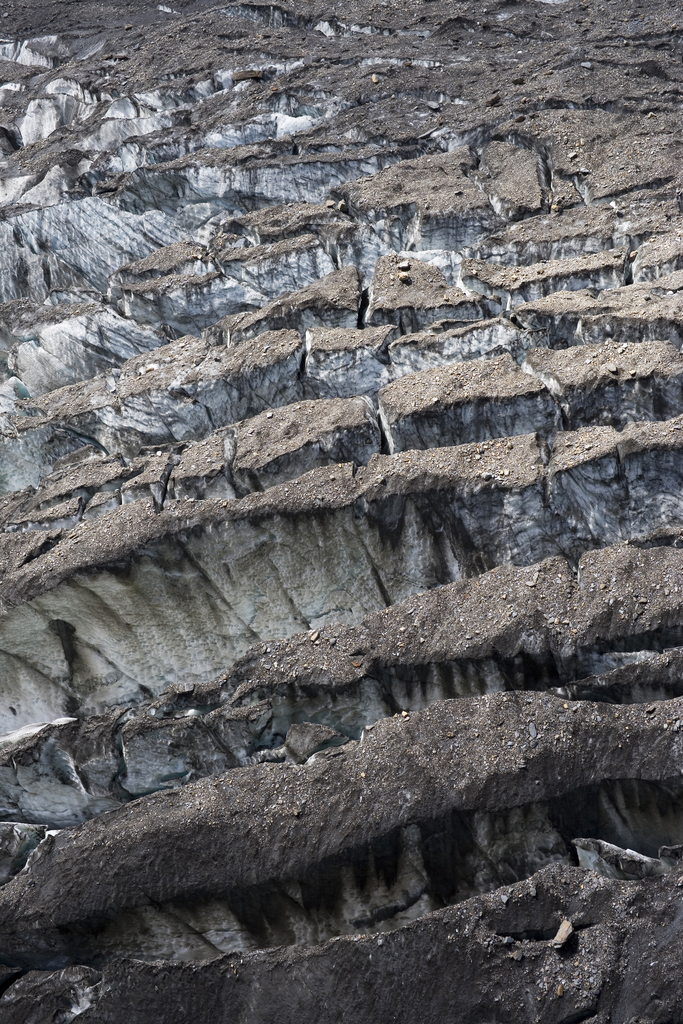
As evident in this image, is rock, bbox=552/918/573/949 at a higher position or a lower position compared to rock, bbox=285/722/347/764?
lower

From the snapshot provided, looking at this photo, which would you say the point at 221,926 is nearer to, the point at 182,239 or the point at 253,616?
the point at 253,616

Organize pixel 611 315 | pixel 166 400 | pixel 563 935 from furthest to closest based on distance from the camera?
pixel 166 400 → pixel 611 315 → pixel 563 935

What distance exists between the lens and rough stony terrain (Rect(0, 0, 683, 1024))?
313 inches

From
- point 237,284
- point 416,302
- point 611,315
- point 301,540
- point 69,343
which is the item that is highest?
point 237,284

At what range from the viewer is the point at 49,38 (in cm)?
2644

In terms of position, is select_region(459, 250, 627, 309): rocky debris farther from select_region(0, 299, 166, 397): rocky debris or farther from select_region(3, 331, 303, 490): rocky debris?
select_region(0, 299, 166, 397): rocky debris

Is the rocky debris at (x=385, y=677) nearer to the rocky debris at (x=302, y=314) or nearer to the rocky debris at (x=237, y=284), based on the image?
the rocky debris at (x=302, y=314)

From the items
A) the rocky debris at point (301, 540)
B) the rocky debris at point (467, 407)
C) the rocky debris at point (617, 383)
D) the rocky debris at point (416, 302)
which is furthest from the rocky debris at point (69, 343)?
the rocky debris at point (617, 383)

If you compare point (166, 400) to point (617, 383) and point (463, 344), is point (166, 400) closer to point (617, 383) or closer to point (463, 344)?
point (463, 344)

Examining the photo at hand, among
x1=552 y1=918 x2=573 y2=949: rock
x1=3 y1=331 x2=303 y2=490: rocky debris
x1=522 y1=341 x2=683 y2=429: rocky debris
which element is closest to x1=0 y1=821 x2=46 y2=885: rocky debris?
x1=552 y1=918 x2=573 y2=949: rock

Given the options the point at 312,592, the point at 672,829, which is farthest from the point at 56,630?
the point at 672,829

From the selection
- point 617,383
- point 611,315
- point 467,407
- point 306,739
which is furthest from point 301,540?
point 611,315

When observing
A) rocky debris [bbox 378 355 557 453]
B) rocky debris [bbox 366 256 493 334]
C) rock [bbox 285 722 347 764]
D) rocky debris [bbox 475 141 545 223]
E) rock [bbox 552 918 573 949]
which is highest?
rocky debris [bbox 475 141 545 223]

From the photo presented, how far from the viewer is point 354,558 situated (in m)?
11.4
